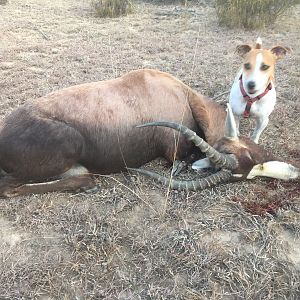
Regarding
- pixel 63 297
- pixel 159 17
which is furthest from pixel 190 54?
pixel 63 297

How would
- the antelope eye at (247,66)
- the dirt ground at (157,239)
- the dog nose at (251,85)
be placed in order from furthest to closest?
the antelope eye at (247,66), the dog nose at (251,85), the dirt ground at (157,239)

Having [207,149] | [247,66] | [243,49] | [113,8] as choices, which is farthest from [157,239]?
[113,8]

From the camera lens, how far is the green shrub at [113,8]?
9398 millimetres

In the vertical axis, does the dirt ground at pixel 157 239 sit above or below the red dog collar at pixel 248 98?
below

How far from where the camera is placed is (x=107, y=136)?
3873 mm

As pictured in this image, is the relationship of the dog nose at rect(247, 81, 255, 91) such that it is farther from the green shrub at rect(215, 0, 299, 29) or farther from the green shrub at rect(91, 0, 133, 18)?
the green shrub at rect(91, 0, 133, 18)

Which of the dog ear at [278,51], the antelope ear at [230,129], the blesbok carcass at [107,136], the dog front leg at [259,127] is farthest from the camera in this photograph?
the dog ear at [278,51]

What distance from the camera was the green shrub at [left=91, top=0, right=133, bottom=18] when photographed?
9398mm

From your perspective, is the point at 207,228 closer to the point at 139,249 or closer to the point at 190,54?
the point at 139,249

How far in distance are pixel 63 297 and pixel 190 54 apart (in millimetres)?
5036

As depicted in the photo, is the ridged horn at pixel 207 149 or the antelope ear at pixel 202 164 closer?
the ridged horn at pixel 207 149

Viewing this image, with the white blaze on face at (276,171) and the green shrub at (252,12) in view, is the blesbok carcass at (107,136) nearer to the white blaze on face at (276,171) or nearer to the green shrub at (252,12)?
the white blaze on face at (276,171)

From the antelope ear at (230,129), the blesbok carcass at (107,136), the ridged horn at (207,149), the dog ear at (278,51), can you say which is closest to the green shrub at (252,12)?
the dog ear at (278,51)

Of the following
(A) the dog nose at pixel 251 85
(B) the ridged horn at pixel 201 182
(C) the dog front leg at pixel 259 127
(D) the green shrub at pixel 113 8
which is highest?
(D) the green shrub at pixel 113 8
